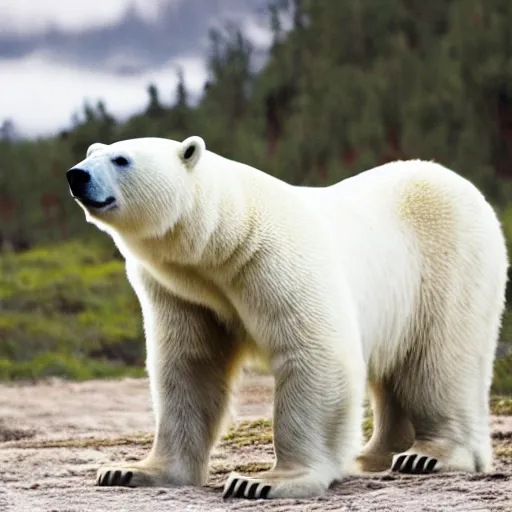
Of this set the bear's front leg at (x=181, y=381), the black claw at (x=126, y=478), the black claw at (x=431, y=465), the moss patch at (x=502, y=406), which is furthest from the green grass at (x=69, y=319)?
the black claw at (x=126, y=478)

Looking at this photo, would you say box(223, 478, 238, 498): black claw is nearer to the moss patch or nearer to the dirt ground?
the dirt ground

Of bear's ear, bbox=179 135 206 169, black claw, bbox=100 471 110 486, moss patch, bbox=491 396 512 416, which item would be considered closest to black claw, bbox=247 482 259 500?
black claw, bbox=100 471 110 486

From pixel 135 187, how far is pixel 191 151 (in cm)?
26

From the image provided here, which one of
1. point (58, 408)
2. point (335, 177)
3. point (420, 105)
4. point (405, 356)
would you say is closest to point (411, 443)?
point (405, 356)

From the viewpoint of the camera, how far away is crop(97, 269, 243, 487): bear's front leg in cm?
413

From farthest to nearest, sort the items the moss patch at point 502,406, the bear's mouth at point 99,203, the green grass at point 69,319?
the green grass at point 69,319
the moss patch at point 502,406
the bear's mouth at point 99,203

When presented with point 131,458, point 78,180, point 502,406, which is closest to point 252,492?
point 78,180

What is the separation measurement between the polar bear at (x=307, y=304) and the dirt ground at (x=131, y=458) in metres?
0.18

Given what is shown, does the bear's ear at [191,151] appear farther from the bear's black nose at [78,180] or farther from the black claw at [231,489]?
the black claw at [231,489]

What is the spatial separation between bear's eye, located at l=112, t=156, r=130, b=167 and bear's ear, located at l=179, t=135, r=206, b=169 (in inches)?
8.6

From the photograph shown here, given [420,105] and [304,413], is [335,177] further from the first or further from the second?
[304,413]

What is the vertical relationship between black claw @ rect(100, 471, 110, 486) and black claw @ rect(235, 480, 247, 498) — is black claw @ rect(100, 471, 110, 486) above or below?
below

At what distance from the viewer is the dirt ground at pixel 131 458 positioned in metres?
3.52

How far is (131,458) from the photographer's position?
5184mm
